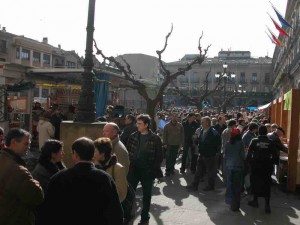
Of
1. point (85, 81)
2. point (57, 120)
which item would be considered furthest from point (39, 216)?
point (57, 120)

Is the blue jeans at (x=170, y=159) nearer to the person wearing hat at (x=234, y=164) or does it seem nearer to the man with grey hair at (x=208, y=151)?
the man with grey hair at (x=208, y=151)

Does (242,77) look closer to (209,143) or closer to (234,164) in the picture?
(209,143)

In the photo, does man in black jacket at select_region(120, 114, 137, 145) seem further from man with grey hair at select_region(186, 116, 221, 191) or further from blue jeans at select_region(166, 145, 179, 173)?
blue jeans at select_region(166, 145, 179, 173)

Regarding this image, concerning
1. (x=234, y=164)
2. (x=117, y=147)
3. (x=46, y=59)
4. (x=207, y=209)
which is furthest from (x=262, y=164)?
(x=46, y=59)

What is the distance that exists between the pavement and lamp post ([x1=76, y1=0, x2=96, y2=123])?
193cm

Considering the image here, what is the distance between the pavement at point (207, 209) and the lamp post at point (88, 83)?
193 cm

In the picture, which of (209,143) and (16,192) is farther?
(209,143)

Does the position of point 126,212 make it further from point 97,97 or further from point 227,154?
point 97,97

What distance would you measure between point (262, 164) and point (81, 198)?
5.18 m

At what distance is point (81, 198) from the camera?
3.14 metres

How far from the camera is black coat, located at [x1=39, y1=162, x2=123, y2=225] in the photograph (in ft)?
10.3

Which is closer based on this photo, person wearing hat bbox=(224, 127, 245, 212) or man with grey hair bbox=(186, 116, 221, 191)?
person wearing hat bbox=(224, 127, 245, 212)

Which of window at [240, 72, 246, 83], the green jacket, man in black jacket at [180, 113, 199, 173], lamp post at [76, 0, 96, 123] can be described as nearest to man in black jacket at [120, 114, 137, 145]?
lamp post at [76, 0, 96, 123]

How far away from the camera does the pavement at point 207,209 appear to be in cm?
673
